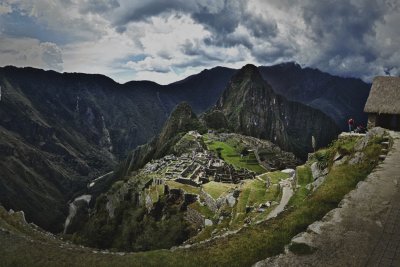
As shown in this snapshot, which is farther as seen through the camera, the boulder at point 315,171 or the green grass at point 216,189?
the green grass at point 216,189

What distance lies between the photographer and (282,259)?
16.6m

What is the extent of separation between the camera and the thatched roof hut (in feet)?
138

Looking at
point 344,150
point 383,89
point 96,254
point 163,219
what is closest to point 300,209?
point 96,254

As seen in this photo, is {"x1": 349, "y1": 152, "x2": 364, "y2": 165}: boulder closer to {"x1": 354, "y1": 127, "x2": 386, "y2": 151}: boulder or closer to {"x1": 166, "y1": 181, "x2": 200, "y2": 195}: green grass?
{"x1": 354, "y1": 127, "x2": 386, "y2": 151}: boulder

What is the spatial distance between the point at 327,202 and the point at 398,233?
569 cm

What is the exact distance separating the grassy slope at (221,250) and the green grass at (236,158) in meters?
95.6

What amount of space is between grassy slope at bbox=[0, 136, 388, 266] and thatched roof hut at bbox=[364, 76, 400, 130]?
66.2 feet

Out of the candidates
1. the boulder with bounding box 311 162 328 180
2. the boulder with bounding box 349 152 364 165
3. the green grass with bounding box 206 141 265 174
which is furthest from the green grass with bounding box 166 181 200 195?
the boulder with bounding box 349 152 364 165

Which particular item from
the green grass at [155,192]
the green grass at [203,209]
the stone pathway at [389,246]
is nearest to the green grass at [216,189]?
the green grass at [203,209]

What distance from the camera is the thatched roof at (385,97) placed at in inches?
1654

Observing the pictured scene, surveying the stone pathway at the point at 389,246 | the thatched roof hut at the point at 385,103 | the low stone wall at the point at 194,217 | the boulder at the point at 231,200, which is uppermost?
the thatched roof hut at the point at 385,103

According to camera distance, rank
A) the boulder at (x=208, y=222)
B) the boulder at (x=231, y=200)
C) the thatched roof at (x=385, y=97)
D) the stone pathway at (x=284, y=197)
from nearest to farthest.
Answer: the stone pathway at (x=284, y=197)
the thatched roof at (x=385, y=97)
the boulder at (x=208, y=222)
the boulder at (x=231, y=200)

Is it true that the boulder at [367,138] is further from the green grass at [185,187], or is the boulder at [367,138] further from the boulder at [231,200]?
the green grass at [185,187]

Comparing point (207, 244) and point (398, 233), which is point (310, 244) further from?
point (207, 244)
